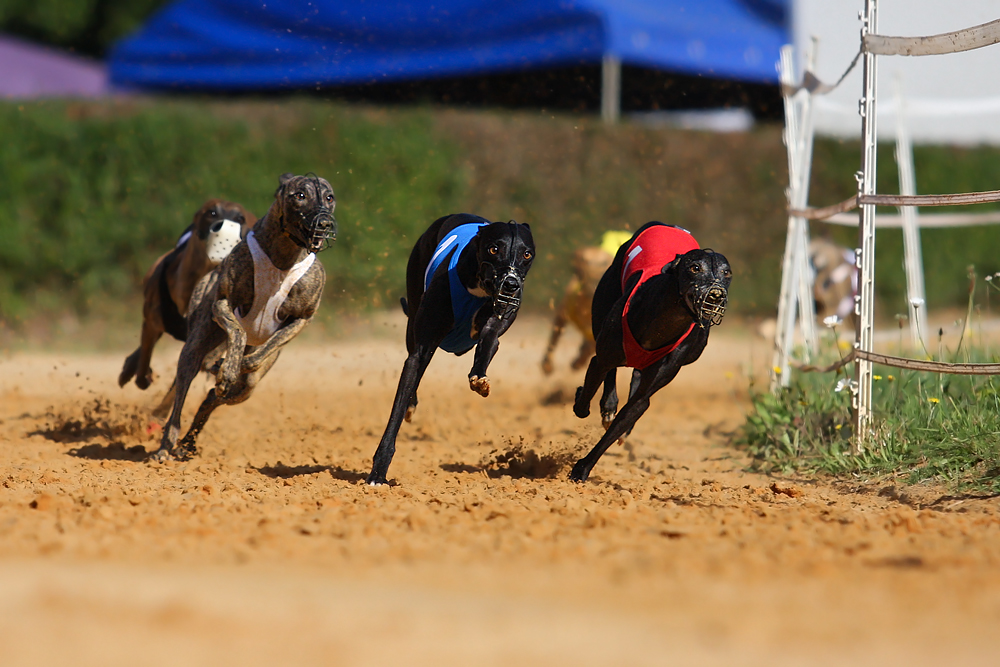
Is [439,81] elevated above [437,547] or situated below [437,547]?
above

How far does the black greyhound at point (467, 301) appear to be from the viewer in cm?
447

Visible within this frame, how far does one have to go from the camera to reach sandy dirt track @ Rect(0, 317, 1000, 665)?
234 cm

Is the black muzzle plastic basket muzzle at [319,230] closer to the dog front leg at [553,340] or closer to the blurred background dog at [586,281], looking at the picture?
the blurred background dog at [586,281]

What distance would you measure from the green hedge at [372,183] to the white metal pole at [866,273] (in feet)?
20.4

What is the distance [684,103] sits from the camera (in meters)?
20.3

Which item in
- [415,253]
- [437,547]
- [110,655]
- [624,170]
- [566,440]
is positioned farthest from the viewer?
[624,170]

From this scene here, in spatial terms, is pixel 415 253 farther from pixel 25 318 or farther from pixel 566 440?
pixel 25 318

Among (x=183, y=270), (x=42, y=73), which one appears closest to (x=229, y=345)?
(x=183, y=270)

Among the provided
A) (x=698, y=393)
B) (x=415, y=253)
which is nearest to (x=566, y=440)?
(x=415, y=253)

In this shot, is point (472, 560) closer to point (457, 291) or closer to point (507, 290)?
point (507, 290)

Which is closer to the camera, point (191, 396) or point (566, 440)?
point (566, 440)

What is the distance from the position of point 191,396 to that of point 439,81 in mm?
11400

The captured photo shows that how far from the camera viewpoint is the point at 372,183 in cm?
1180

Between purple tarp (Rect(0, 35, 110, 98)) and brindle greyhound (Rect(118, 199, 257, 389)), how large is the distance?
518 inches
